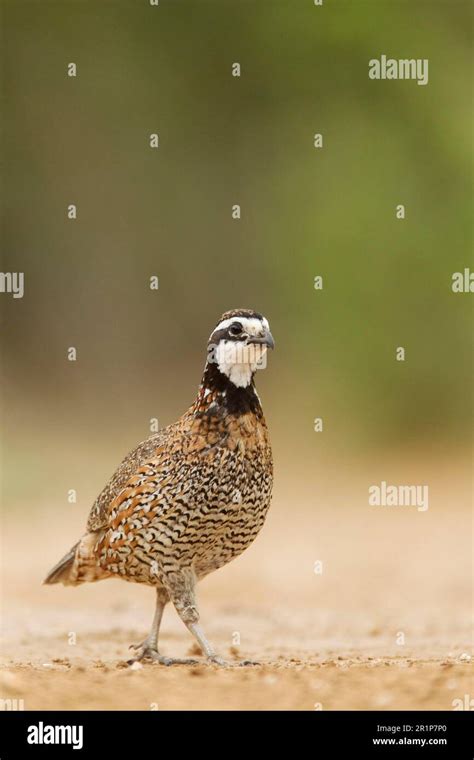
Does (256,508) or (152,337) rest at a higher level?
(152,337)

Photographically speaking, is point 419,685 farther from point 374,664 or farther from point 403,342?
point 403,342

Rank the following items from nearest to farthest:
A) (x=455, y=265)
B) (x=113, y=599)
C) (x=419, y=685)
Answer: (x=419, y=685) < (x=113, y=599) < (x=455, y=265)

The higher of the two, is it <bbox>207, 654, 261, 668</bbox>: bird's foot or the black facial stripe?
the black facial stripe

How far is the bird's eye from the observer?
7.25 metres

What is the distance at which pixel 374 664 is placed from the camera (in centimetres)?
722

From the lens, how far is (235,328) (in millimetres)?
7266

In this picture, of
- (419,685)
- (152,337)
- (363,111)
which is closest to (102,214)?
(152,337)

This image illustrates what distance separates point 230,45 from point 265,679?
15.1m

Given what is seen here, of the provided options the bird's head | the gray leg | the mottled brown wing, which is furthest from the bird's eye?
the gray leg

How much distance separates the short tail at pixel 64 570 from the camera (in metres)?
8.34

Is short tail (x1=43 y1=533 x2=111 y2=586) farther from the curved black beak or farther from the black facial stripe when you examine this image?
Result: the curved black beak
